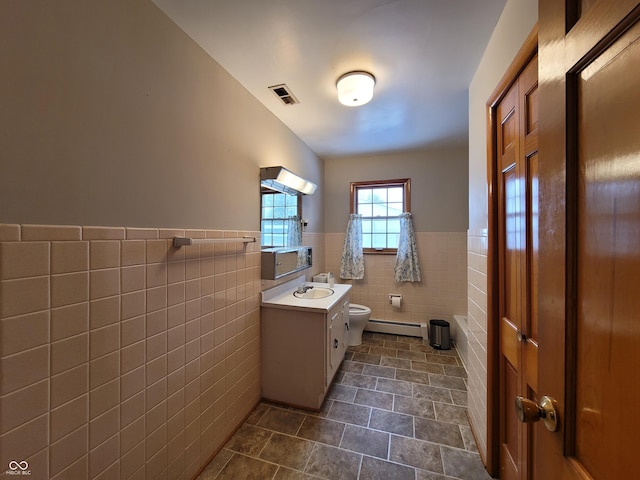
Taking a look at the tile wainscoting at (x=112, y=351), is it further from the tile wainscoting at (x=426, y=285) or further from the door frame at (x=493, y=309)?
the tile wainscoting at (x=426, y=285)

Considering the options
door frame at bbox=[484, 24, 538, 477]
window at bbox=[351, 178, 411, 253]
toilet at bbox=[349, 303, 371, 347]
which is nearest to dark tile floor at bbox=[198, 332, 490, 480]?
door frame at bbox=[484, 24, 538, 477]

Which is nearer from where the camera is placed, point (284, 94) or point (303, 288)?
point (284, 94)

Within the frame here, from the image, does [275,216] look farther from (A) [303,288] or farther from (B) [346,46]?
(B) [346,46]

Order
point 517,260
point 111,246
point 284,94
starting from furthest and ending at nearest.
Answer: point 284,94 → point 517,260 → point 111,246

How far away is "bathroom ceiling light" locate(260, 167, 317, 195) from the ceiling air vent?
1.76ft

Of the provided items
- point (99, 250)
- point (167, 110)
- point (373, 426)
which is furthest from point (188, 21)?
point (373, 426)

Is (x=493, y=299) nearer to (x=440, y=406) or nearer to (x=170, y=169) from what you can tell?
(x=440, y=406)

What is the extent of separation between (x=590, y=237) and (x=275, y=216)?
6.62 feet

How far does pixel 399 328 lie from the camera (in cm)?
332

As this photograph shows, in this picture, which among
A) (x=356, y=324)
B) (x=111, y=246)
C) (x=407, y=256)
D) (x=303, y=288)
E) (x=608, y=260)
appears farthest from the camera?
(x=407, y=256)

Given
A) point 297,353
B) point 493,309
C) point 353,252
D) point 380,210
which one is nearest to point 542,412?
point 493,309

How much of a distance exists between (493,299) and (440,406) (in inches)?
44.4

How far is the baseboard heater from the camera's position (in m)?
3.22

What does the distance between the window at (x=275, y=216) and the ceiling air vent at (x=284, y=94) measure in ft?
2.39
